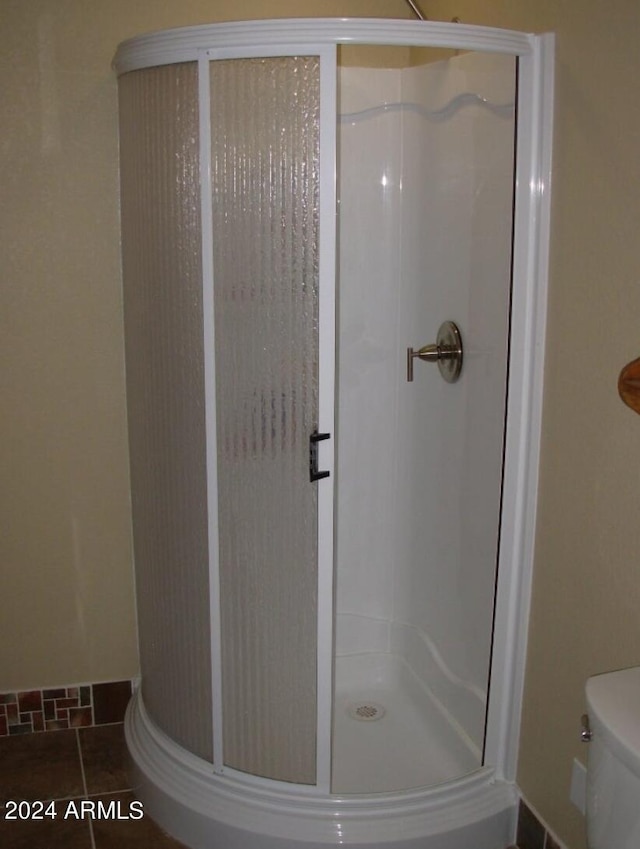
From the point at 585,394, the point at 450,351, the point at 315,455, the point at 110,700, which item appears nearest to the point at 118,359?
the point at 315,455

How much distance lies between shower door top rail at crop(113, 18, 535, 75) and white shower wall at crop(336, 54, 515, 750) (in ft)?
0.34

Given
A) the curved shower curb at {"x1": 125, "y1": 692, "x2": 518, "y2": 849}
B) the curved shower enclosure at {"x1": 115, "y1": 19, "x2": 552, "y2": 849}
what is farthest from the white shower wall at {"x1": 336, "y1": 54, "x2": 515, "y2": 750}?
the curved shower curb at {"x1": 125, "y1": 692, "x2": 518, "y2": 849}

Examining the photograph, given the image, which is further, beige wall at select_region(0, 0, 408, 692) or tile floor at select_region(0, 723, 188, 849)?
Result: beige wall at select_region(0, 0, 408, 692)

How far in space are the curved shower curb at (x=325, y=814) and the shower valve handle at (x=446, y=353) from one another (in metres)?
0.98

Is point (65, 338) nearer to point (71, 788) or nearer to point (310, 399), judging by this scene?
point (310, 399)

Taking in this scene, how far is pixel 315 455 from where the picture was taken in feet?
5.65

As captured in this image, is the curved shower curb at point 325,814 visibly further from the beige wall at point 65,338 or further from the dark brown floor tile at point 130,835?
the beige wall at point 65,338

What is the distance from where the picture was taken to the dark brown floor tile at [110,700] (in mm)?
2430

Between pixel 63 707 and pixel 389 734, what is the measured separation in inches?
37.7

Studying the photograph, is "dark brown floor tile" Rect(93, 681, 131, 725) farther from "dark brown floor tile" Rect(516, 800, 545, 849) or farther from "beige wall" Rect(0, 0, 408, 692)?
"dark brown floor tile" Rect(516, 800, 545, 849)

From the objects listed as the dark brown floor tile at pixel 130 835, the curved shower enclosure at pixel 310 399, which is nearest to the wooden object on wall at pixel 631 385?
the curved shower enclosure at pixel 310 399

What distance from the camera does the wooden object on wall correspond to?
1395 mm

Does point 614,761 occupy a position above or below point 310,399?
below

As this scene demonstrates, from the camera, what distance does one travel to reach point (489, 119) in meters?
1.86
